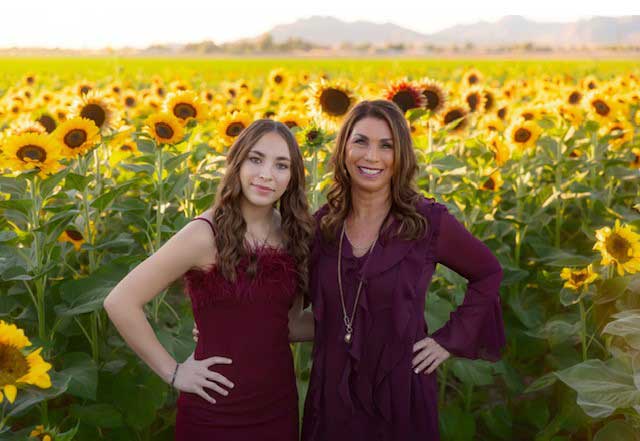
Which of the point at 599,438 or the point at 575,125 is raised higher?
the point at 575,125

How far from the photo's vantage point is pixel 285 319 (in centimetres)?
295

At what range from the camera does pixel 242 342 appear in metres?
2.84

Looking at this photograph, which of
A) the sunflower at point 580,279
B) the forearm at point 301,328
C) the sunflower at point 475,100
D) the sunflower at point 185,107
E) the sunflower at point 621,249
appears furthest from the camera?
the sunflower at point 475,100

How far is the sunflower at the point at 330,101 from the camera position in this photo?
4750 mm

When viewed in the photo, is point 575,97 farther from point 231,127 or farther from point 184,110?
point 184,110

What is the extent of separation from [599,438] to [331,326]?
112 centimetres

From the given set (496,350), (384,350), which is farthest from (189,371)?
(496,350)

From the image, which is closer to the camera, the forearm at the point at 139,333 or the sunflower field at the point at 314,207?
the forearm at the point at 139,333

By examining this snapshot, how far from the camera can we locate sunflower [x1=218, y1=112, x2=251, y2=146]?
15.6 ft

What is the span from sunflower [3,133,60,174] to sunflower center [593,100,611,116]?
13.8 feet

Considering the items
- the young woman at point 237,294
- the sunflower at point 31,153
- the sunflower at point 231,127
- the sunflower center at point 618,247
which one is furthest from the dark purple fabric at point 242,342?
the sunflower at point 231,127

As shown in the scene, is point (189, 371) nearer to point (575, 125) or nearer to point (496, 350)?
point (496, 350)

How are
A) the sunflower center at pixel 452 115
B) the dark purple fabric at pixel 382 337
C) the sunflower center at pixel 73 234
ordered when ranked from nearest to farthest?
the dark purple fabric at pixel 382 337 → the sunflower center at pixel 73 234 → the sunflower center at pixel 452 115

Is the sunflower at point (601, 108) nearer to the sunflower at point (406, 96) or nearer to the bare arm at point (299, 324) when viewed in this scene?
the sunflower at point (406, 96)
